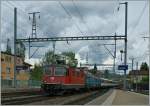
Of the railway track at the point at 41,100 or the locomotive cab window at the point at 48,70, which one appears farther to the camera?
the locomotive cab window at the point at 48,70

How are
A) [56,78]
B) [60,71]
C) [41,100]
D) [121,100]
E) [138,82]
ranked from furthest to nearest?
[138,82], [60,71], [56,78], [121,100], [41,100]

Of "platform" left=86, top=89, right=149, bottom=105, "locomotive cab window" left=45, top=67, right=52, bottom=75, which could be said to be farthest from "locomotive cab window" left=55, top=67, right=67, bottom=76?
"platform" left=86, top=89, right=149, bottom=105

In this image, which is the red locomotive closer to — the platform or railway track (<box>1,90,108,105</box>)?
the platform

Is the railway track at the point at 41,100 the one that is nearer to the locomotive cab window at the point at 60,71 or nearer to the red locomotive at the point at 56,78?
the red locomotive at the point at 56,78

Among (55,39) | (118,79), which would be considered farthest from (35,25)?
(118,79)

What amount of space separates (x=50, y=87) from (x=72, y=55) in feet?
279

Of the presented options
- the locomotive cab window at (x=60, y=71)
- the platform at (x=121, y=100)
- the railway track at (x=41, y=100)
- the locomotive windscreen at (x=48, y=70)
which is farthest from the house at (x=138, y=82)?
the railway track at (x=41, y=100)

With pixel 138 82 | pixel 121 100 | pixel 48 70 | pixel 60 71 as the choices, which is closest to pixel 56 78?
pixel 60 71

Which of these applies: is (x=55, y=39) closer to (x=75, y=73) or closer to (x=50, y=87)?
(x=75, y=73)

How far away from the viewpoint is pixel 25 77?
9525 cm

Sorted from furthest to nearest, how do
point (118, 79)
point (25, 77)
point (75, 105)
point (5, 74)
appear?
point (118, 79) → point (25, 77) → point (5, 74) → point (75, 105)

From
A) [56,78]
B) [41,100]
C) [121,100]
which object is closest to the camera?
[41,100]

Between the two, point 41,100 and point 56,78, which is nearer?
point 41,100

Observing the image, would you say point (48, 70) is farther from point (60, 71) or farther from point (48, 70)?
point (60, 71)
